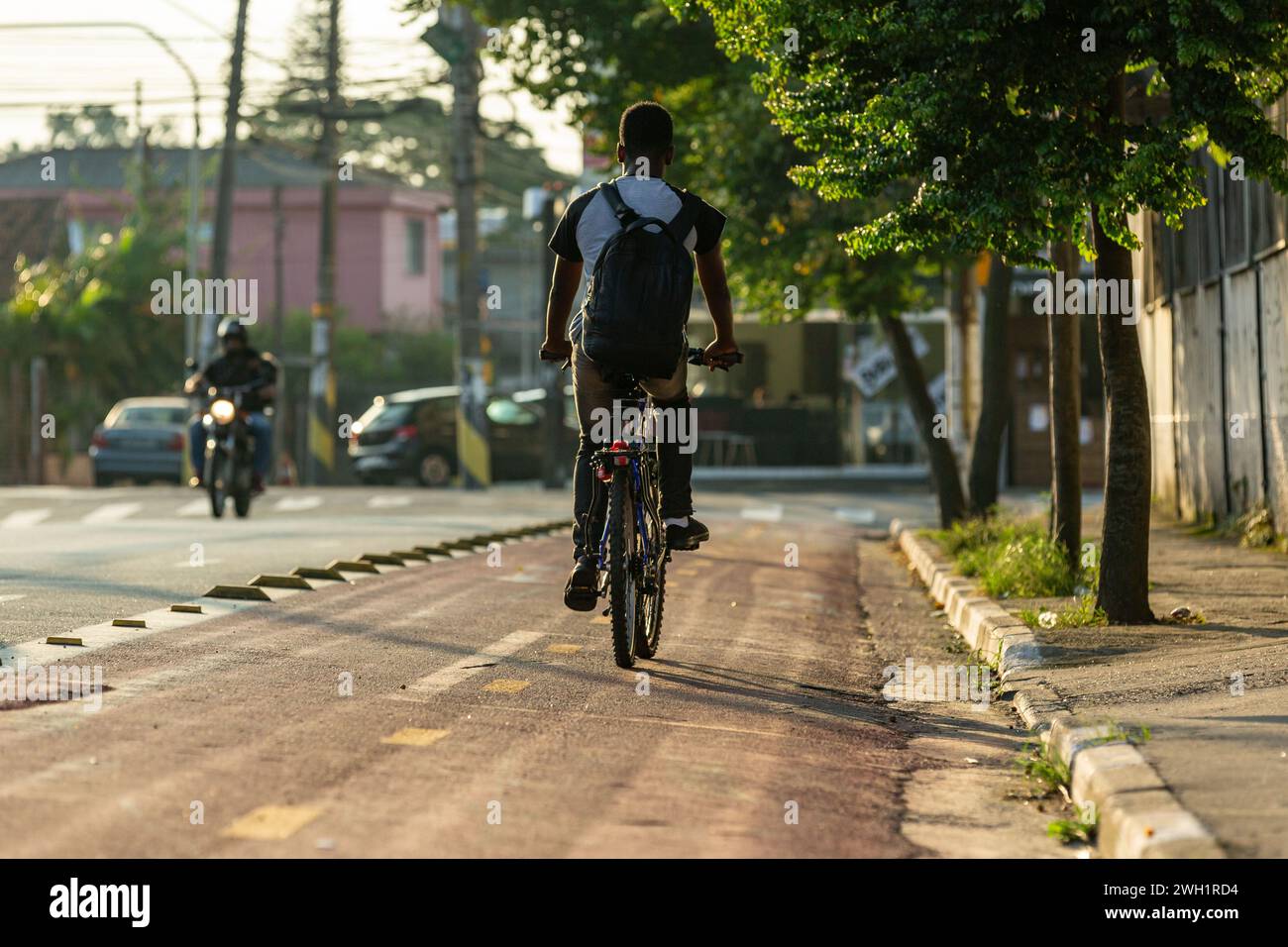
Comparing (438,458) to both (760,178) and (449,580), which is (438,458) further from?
(449,580)

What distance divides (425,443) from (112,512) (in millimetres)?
12187

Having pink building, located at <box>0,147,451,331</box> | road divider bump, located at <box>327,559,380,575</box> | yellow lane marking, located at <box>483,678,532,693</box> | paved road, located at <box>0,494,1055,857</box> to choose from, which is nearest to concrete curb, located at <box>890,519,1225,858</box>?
paved road, located at <box>0,494,1055,857</box>

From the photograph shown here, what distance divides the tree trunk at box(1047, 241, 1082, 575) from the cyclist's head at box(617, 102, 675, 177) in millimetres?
4472

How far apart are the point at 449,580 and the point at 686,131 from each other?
10.6m

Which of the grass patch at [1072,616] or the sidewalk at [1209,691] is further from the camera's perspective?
the grass patch at [1072,616]

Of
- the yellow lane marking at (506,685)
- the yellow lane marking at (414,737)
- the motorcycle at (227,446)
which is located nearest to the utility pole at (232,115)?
the motorcycle at (227,446)

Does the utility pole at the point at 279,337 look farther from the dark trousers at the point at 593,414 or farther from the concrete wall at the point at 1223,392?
the dark trousers at the point at 593,414

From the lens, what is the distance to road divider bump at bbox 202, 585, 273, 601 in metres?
9.53

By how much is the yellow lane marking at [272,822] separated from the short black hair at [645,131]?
12.1 feet

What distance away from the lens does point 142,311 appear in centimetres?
4278

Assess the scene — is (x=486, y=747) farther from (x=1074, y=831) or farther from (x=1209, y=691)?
(x=1209, y=691)

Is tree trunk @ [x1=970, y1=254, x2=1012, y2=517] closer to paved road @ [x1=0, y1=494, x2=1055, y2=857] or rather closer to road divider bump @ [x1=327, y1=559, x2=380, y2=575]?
road divider bump @ [x1=327, y1=559, x2=380, y2=575]

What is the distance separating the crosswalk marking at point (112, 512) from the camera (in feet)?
62.4

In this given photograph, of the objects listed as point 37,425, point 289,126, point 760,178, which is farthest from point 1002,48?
point 289,126
